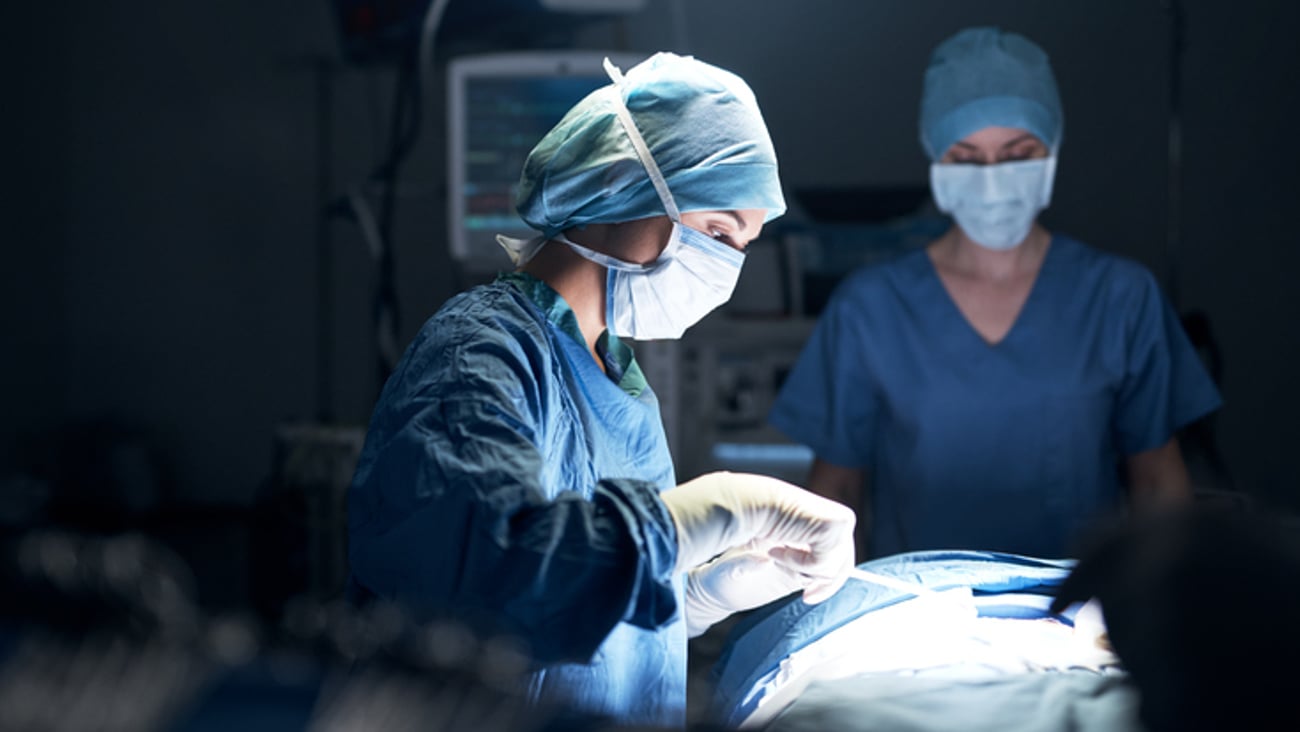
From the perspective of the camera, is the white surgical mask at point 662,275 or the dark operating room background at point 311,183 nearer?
the white surgical mask at point 662,275

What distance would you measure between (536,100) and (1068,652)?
1725mm

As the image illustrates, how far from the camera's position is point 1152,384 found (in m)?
1.77

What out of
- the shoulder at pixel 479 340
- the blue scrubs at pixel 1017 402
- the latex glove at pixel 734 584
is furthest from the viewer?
the blue scrubs at pixel 1017 402

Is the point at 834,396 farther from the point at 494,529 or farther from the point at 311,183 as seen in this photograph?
the point at 311,183

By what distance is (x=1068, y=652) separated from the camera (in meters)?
1.17

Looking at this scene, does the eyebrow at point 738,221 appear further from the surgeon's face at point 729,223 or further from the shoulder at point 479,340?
the shoulder at point 479,340

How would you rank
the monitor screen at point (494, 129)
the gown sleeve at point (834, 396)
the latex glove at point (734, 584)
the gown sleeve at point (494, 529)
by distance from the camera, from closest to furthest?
the gown sleeve at point (494, 529), the latex glove at point (734, 584), the gown sleeve at point (834, 396), the monitor screen at point (494, 129)

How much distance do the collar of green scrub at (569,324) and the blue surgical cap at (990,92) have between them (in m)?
0.81

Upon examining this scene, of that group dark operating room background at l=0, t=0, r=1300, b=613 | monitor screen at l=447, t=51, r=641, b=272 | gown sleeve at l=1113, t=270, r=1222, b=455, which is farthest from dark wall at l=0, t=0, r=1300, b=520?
gown sleeve at l=1113, t=270, r=1222, b=455

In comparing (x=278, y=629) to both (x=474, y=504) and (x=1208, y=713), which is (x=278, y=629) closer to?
(x=474, y=504)

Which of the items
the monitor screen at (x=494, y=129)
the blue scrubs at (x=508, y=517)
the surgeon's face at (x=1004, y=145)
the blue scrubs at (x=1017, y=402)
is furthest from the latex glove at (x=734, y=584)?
the monitor screen at (x=494, y=129)

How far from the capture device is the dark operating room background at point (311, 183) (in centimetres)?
303

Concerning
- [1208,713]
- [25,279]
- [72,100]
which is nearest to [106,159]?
[72,100]

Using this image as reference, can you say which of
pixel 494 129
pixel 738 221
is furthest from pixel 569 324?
pixel 494 129
